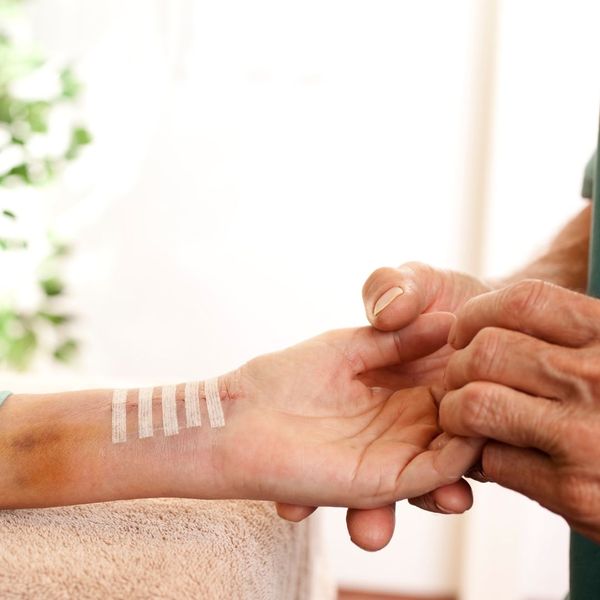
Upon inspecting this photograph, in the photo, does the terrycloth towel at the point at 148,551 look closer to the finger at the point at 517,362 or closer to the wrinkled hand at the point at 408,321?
the wrinkled hand at the point at 408,321

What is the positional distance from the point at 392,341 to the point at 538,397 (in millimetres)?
247

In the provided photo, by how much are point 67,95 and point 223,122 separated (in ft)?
1.48

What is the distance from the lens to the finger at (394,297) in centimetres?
87

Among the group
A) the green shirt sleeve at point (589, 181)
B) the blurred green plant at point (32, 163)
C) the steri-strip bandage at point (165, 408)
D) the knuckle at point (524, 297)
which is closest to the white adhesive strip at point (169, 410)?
the steri-strip bandage at point (165, 408)

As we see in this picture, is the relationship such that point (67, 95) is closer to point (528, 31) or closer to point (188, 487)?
point (528, 31)

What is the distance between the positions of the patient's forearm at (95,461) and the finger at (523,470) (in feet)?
0.87

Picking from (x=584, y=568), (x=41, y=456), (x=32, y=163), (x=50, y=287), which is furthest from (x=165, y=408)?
(x=50, y=287)

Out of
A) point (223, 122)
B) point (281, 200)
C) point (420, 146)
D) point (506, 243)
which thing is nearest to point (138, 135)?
point (223, 122)

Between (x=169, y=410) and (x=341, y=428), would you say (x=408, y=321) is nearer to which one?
(x=341, y=428)

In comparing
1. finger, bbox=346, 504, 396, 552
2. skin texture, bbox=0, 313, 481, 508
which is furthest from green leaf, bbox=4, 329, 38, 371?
finger, bbox=346, 504, 396, 552

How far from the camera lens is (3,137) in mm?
2180

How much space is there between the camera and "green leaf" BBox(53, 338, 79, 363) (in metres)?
2.16

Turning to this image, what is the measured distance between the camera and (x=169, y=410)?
0.86 m

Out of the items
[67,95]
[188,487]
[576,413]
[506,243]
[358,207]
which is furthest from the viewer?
[358,207]
